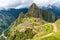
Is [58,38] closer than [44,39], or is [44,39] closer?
[44,39]

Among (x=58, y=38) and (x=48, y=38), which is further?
(x=58, y=38)

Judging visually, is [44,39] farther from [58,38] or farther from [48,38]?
[58,38]

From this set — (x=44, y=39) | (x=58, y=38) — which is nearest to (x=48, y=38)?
(x=44, y=39)
